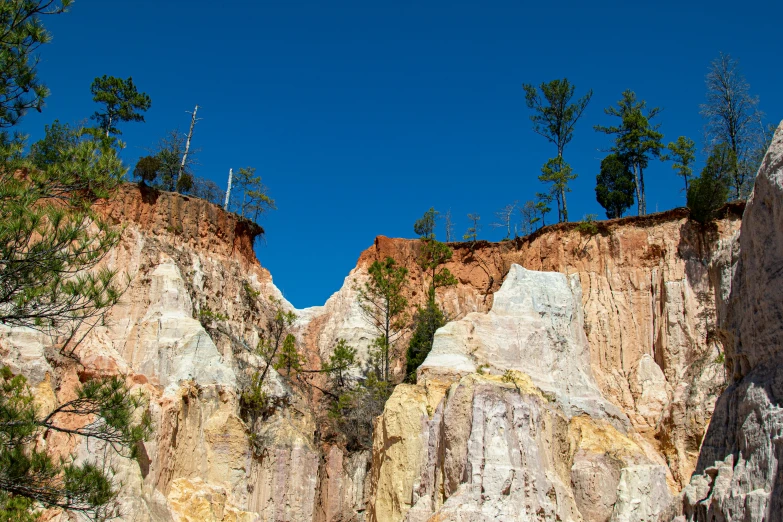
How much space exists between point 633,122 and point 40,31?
37049mm

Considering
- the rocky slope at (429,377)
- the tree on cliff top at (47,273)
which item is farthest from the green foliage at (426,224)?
the tree on cliff top at (47,273)

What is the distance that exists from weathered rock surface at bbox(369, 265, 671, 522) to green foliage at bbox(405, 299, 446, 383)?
4.76 m

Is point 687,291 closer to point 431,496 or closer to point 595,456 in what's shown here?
point 595,456

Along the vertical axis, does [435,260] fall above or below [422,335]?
above

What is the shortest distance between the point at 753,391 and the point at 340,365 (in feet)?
90.7

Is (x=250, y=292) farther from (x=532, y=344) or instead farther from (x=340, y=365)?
(x=532, y=344)

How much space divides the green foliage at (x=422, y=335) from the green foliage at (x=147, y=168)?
16.4 metres

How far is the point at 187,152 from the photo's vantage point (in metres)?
45.5

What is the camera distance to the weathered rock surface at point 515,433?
72.0 feet

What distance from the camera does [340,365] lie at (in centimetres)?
3803

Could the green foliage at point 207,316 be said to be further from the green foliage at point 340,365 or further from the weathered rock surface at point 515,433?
the weathered rock surface at point 515,433

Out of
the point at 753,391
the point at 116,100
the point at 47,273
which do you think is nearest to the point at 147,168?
the point at 116,100

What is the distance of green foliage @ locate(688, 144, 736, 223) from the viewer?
123ft

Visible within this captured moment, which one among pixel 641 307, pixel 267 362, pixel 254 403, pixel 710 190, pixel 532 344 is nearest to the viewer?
pixel 532 344
